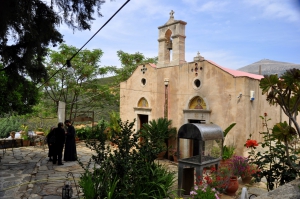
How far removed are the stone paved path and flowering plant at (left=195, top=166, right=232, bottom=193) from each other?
0.57 m

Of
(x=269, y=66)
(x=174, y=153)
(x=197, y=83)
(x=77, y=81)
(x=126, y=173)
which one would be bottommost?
(x=174, y=153)

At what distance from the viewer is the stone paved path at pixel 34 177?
637 cm

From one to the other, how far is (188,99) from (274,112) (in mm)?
3776

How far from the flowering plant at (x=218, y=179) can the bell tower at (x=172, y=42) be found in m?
6.70

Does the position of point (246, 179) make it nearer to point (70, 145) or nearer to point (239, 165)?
point (239, 165)

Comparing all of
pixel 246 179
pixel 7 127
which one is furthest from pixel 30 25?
pixel 7 127

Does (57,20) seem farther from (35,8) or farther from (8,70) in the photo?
(8,70)

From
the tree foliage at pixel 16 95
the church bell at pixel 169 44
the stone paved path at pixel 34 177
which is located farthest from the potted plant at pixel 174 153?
the tree foliage at pixel 16 95

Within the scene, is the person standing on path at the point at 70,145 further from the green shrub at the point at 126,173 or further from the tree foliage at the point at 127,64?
the tree foliage at the point at 127,64

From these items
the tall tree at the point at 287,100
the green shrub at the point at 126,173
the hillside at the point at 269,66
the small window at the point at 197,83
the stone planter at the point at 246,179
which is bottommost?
the stone planter at the point at 246,179

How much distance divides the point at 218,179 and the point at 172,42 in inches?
316

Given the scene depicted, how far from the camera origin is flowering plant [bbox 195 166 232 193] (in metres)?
5.98

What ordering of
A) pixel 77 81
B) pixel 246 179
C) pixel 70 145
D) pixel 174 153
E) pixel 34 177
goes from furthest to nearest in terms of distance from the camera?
pixel 77 81 → pixel 174 153 → pixel 70 145 → pixel 246 179 → pixel 34 177

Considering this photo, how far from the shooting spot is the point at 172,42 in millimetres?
12680
